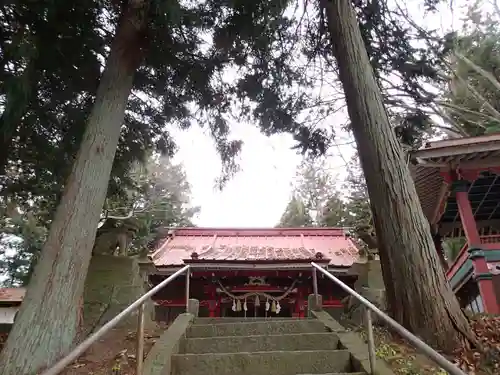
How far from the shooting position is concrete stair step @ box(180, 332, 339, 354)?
386 cm

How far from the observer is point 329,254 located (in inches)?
368

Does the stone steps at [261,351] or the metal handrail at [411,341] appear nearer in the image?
the metal handrail at [411,341]

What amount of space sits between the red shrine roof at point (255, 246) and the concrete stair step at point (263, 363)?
4.27 meters

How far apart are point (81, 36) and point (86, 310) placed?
3.86 metres

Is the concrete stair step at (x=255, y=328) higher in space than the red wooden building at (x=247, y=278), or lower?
lower

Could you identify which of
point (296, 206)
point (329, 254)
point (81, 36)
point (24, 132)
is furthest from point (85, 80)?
point (296, 206)

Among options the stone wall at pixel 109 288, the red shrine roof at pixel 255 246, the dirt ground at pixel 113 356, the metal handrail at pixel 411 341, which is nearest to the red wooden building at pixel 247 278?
the red shrine roof at pixel 255 246

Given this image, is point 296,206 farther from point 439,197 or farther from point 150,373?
point 150,373

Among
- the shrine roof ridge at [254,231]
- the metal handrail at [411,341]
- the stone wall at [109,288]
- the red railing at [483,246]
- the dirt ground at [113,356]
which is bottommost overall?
the dirt ground at [113,356]

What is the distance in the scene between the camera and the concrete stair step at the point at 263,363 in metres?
3.37

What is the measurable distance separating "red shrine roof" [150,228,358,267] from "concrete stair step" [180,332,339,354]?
3828 mm

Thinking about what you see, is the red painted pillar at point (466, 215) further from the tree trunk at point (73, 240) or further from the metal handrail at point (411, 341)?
the tree trunk at point (73, 240)

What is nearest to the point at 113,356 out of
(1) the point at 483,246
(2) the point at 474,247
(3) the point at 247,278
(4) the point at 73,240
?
(4) the point at 73,240

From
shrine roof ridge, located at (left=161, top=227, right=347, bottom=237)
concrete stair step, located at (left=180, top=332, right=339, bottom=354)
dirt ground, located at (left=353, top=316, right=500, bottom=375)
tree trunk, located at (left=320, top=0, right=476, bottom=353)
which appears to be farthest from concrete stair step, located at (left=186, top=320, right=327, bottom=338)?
shrine roof ridge, located at (left=161, top=227, right=347, bottom=237)
